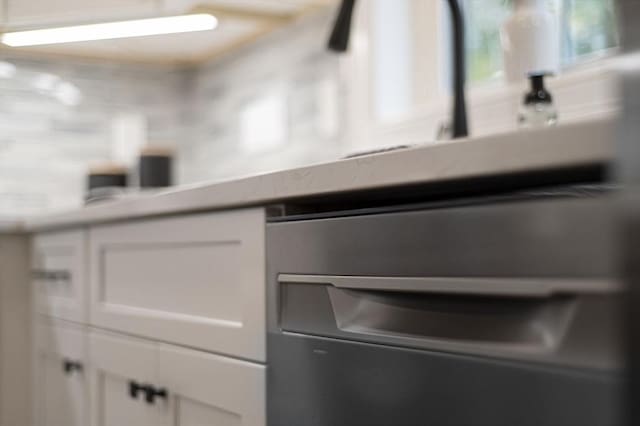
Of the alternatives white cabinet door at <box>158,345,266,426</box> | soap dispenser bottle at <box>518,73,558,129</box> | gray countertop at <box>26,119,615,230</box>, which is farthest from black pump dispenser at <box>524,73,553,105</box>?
white cabinet door at <box>158,345,266,426</box>

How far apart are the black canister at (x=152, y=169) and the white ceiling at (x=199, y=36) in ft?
1.20

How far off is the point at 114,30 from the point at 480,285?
1.82 meters

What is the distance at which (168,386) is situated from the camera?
1.30 metres

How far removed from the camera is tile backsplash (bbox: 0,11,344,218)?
89.4 inches

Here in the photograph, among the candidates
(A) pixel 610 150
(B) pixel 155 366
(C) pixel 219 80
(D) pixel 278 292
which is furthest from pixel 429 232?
(C) pixel 219 80

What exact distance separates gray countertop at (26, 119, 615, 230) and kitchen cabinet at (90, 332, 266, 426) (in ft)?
0.74

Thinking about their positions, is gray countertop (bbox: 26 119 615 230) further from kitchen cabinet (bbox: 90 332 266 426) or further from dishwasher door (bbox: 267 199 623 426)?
kitchen cabinet (bbox: 90 332 266 426)

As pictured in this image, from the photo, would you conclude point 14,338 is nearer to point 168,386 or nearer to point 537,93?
point 168,386

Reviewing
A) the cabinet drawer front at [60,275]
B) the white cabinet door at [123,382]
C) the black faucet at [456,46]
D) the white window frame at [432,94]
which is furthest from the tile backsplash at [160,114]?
the white cabinet door at [123,382]

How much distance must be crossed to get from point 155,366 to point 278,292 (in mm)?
441

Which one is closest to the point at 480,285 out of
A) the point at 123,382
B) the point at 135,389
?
the point at 135,389

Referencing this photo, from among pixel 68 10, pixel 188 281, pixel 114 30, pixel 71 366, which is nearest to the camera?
pixel 188 281

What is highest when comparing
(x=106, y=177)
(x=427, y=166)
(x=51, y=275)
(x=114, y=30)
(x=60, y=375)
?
(x=114, y=30)

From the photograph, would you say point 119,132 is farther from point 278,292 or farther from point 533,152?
point 533,152
